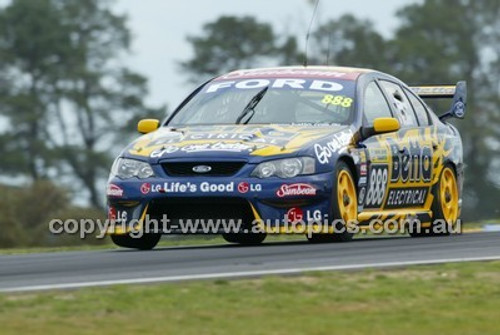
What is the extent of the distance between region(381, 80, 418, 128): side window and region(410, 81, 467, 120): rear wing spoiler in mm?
1036

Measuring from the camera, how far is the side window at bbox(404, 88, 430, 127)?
46.3ft

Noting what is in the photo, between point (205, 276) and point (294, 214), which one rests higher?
point (294, 214)

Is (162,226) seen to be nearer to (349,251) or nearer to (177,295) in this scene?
(349,251)

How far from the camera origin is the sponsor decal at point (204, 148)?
11477 millimetres

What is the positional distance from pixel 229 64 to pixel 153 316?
7258cm

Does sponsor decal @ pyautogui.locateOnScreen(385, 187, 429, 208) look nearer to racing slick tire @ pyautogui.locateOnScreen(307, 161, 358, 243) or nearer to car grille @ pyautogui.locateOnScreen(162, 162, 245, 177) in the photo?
racing slick tire @ pyautogui.locateOnScreen(307, 161, 358, 243)

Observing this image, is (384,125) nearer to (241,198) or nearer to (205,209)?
(241,198)

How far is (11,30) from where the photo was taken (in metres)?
74.8

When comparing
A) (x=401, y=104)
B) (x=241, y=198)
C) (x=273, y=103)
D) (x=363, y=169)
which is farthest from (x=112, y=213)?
(x=401, y=104)

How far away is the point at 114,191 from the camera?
1173cm

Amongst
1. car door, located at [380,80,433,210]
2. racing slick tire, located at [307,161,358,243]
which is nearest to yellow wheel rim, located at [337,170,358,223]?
racing slick tire, located at [307,161,358,243]

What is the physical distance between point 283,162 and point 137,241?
55.4 inches

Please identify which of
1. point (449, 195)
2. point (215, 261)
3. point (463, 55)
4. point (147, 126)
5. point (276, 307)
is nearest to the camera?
point (276, 307)

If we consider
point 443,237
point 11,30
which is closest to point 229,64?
point 11,30
